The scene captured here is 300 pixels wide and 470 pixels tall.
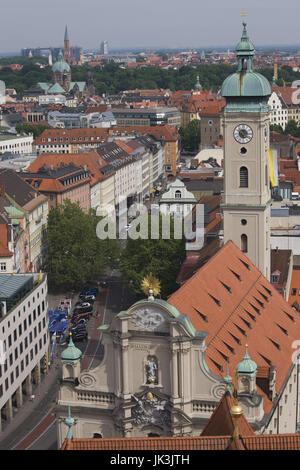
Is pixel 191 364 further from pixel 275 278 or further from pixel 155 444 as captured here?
pixel 275 278

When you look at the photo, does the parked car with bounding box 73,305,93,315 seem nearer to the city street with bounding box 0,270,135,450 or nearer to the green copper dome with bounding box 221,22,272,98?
the city street with bounding box 0,270,135,450

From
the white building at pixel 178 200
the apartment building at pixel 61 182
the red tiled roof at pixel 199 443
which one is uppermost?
the apartment building at pixel 61 182

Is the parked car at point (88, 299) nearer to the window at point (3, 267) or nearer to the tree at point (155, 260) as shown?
the tree at point (155, 260)

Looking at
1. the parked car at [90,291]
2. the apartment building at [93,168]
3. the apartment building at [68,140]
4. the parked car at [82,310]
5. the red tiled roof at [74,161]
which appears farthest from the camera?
the apartment building at [68,140]

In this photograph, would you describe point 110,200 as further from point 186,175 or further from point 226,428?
point 226,428

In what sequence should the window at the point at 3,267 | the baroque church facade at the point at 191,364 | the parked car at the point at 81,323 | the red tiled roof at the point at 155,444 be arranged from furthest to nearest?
the window at the point at 3,267
the parked car at the point at 81,323
the baroque church facade at the point at 191,364
the red tiled roof at the point at 155,444

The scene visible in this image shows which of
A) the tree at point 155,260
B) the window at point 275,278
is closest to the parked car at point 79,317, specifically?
the tree at point 155,260

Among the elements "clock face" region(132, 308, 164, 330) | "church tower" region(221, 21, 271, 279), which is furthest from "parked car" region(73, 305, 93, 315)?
"clock face" region(132, 308, 164, 330)
